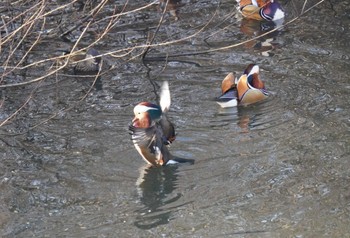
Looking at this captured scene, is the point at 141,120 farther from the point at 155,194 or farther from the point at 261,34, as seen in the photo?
the point at 261,34

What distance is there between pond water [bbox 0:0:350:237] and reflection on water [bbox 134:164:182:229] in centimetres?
2

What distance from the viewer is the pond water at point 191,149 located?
691 centimetres

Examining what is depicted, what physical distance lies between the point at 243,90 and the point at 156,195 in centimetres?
262

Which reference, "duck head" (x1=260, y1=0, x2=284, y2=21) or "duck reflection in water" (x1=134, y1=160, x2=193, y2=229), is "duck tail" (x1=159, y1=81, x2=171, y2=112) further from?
"duck head" (x1=260, y1=0, x2=284, y2=21)

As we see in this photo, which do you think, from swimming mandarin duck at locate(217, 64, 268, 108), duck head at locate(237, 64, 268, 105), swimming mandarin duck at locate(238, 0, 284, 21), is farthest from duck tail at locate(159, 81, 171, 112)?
swimming mandarin duck at locate(238, 0, 284, 21)

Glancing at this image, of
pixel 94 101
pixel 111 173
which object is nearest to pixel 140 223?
pixel 111 173

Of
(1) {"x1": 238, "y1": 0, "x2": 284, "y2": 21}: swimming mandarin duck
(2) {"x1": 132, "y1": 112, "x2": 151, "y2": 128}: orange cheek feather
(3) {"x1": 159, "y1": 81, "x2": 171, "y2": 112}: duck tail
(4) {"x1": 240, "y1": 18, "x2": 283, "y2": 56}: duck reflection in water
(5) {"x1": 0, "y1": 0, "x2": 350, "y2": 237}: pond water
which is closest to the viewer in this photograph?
(5) {"x1": 0, "y1": 0, "x2": 350, "y2": 237}: pond water

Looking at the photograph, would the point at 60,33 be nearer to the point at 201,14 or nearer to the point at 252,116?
the point at 201,14

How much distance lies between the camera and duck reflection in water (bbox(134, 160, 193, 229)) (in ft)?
23.0

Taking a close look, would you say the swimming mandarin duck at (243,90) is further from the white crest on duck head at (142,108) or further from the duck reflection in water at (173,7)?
the duck reflection in water at (173,7)

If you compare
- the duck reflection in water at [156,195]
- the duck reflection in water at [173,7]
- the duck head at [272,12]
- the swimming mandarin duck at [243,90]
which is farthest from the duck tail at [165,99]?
the duck head at [272,12]

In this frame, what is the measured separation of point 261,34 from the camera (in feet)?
41.9

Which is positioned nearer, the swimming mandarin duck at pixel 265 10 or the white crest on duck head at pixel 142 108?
the white crest on duck head at pixel 142 108

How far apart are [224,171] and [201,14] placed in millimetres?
6005
